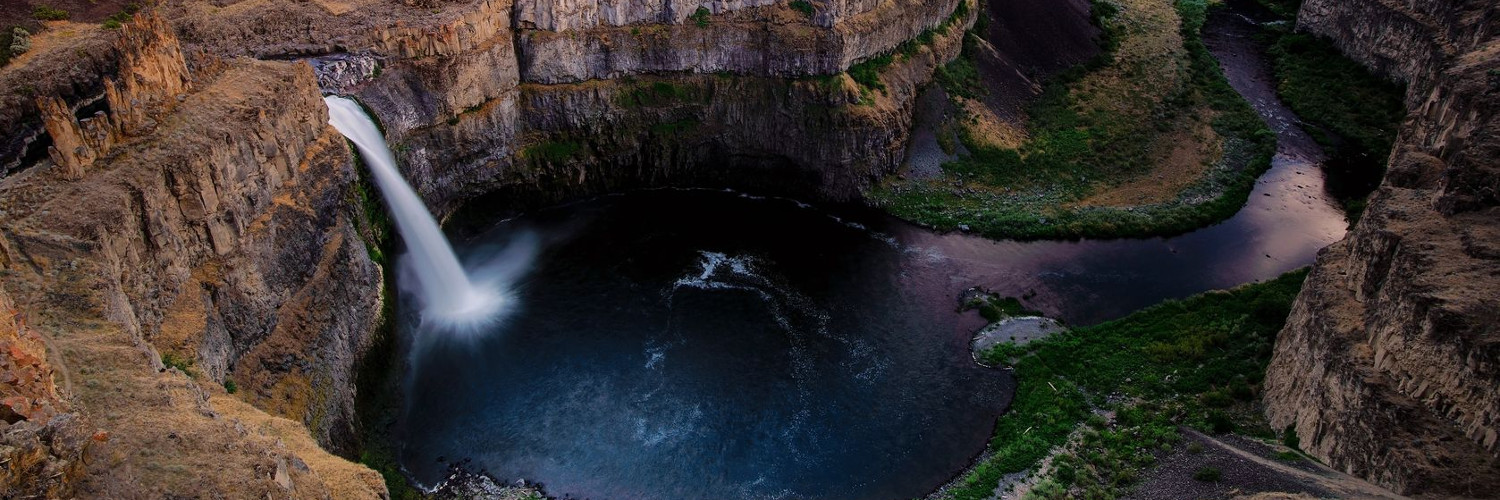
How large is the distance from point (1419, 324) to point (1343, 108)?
153 feet

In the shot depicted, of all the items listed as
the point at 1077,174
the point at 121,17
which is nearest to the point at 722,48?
the point at 1077,174

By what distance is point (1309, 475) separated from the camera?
28078 millimetres

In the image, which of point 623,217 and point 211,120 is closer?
point 211,120

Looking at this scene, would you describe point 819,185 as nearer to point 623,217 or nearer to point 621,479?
point 623,217

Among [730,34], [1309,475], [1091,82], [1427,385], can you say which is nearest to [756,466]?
[1309,475]

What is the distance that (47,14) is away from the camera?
43.9 m

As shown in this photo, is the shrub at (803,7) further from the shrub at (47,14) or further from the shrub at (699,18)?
the shrub at (47,14)

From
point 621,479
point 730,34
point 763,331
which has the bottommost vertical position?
point 621,479

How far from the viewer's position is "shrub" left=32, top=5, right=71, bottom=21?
43750 millimetres

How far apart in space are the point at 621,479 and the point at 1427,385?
26873 mm

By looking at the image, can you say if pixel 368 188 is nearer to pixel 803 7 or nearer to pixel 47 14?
pixel 47 14

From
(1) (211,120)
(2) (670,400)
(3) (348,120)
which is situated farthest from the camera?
(3) (348,120)

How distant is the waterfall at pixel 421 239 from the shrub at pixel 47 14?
15.5 meters

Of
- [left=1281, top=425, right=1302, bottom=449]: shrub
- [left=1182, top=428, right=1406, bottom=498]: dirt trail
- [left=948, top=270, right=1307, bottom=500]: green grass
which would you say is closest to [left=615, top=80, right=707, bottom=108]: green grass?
[left=948, top=270, right=1307, bottom=500]: green grass
